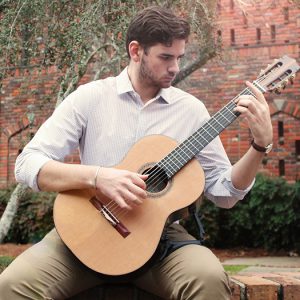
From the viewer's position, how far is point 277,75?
8.04ft

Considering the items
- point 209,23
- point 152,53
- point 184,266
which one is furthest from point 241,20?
point 184,266

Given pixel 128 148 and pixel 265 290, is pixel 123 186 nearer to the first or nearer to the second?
pixel 128 148

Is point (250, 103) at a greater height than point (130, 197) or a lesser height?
greater

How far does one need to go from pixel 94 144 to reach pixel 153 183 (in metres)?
0.35

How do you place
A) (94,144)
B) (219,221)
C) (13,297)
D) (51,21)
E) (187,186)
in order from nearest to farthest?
1. (13,297)
2. (187,186)
3. (94,144)
4. (51,21)
5. (219,221)

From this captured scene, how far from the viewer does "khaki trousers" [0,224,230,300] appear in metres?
2.02

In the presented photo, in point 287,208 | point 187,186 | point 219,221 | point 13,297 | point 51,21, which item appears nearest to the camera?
point 13,297

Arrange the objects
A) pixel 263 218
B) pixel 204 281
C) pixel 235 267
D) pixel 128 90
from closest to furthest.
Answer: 1. pixel 204 281
2. pixel 128 90
3. pixel 235 267
4. pixel 263 218

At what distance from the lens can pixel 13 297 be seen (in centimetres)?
204

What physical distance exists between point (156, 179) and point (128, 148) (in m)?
0.24

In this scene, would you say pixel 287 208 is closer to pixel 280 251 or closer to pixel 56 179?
pixel 280 251

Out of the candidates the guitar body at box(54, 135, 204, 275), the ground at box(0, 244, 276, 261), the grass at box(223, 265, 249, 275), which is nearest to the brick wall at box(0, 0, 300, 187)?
the ground at box(0, 244, 276, 261)

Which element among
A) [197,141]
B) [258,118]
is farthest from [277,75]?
[197,141]

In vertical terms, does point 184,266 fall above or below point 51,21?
below
